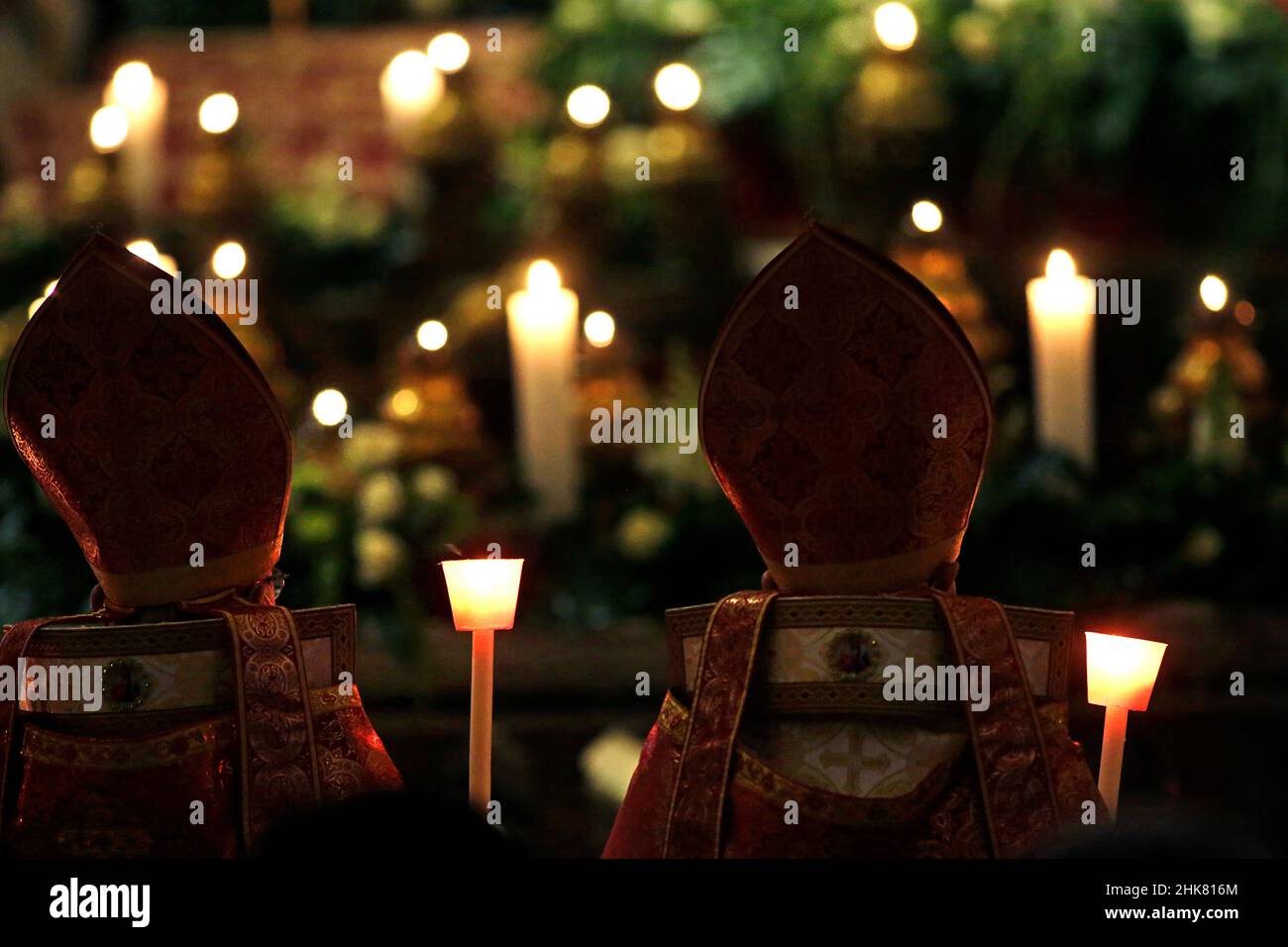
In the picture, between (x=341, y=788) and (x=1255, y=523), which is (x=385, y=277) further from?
(x=341, y=788)

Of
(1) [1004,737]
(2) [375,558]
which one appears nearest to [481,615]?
(1) [1004,737]

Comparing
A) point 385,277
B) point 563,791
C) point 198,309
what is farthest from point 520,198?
point 198,309

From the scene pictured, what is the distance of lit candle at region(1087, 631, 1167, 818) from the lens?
7.77ft

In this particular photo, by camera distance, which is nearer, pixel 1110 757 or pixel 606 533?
pixel 1110 757

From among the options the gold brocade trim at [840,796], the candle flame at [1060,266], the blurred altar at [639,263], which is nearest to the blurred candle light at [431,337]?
the blurred altar at [639,263]

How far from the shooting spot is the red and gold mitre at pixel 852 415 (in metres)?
2.41

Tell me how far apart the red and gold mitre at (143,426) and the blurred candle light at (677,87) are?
6.43ft

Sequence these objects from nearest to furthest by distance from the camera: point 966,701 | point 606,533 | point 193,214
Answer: point 966,701, point 606,533, point 193,214

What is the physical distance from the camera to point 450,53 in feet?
14.7

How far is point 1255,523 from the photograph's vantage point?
12.8 feet

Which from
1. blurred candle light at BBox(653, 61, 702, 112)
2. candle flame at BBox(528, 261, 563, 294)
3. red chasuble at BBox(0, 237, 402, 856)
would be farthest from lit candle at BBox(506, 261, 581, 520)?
red chasuble at BBox(0, 237, 402, 856)

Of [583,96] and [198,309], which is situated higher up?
[583,96]

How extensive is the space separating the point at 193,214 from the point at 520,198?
70 centimetres

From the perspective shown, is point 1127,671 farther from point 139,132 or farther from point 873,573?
point 139,132
